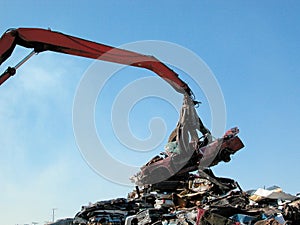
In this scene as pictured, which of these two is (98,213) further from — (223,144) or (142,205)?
(223,144)

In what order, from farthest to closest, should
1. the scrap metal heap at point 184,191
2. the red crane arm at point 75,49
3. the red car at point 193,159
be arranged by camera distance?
the red car at point 193,159
the scrap metal heap at point 184,191
the red crane arm at point 75,49

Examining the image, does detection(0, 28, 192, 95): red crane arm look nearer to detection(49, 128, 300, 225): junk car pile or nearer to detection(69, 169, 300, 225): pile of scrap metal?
detection(49, 128, 300, 225): junk car pile

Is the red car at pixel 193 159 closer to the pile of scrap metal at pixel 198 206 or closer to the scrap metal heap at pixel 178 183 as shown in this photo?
the scrap metal heap at pixel 178 183

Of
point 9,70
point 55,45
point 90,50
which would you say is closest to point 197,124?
point 90,50

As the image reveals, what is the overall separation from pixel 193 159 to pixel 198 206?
11.2ft

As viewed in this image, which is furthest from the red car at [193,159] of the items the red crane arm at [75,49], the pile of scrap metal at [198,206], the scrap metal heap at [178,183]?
the red crane arm at [75,49]

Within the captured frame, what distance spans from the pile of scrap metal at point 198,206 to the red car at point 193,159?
277 millimetres

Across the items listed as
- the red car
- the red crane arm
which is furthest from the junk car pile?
the red crane arm

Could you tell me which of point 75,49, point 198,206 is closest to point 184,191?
point 198,206

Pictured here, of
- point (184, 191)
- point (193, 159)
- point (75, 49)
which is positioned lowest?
point (184, 191)

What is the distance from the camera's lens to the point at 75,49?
12.8 m

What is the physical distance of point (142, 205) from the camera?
1398cm

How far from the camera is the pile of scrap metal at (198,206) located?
32.5 ft

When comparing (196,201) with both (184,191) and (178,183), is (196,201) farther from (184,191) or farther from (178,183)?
(178,183)
